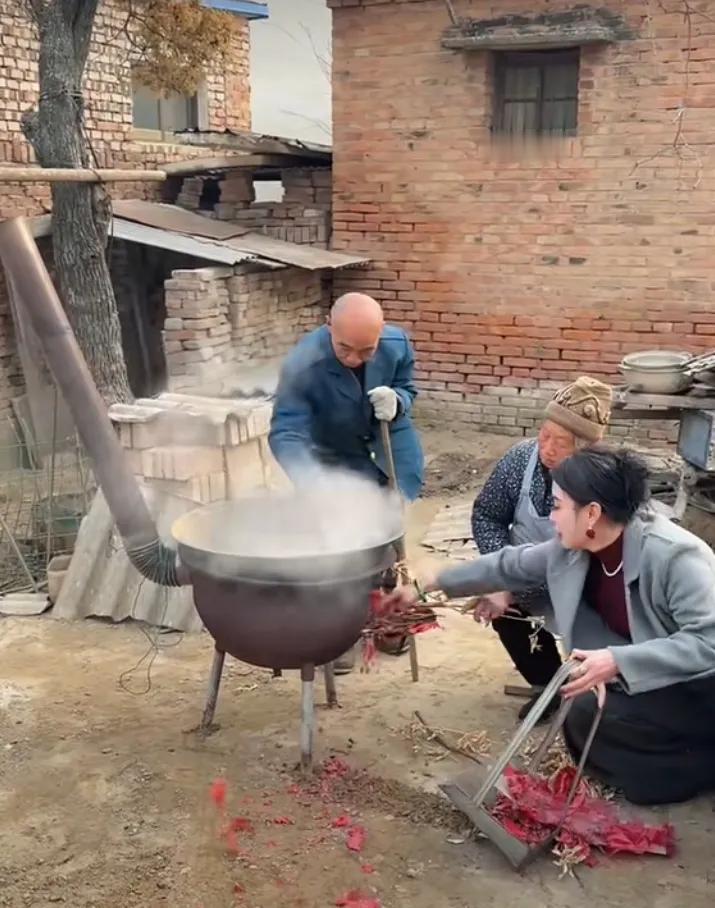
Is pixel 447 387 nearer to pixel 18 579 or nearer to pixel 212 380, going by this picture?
pixel 212 380

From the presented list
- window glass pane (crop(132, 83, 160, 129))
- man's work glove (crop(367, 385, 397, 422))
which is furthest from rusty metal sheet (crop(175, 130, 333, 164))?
man's work glove (crop(367, 385, 397, 422))

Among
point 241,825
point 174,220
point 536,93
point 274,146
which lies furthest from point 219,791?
point 274,146

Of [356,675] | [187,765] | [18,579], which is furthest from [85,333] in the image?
[187,765]

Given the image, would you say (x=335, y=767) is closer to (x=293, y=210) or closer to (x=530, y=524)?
(x=530, y=524)

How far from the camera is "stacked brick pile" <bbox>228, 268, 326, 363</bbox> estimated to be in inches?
361

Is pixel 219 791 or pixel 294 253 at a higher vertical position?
pixel 294 253

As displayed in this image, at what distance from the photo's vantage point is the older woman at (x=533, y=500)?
140 inches

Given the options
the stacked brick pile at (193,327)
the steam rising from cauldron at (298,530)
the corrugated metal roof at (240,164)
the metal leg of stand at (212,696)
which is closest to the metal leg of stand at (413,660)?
the steam rising from cauldron at (298,530)

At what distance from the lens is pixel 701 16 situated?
A: 27.2ft

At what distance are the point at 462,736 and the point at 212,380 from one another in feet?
18.0

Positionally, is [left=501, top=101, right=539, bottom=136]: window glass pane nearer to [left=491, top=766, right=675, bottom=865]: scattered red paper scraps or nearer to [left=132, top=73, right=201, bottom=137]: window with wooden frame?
[left=132, top=73, right=201, bottom=137]: window with wooden frame

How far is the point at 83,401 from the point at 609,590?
2157 mm

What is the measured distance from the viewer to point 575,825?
3096 mm

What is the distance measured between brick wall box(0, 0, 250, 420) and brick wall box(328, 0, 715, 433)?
99.6 inches
